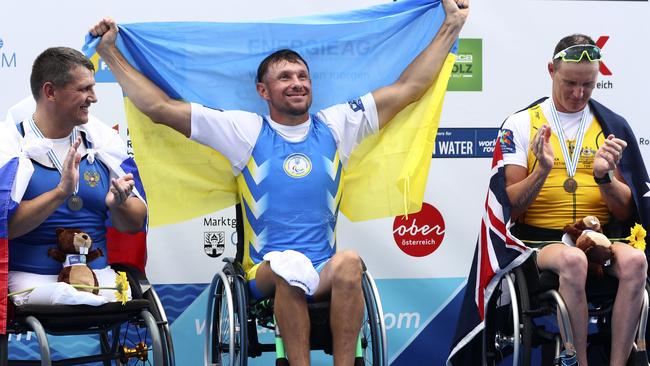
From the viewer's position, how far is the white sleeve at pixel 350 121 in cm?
509

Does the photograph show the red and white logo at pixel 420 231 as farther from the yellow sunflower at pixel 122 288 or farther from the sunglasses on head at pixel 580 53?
the yellow sunflower at pixel 122 288

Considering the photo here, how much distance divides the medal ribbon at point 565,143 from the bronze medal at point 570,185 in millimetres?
26

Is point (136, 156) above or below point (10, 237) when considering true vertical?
above

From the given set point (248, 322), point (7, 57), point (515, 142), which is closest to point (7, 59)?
point (7, 57)

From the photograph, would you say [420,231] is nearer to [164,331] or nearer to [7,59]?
[164,331]

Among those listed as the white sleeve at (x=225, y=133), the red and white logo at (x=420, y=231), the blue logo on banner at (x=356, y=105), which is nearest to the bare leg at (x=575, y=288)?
the blue logo on banner at (x=356, y=105)

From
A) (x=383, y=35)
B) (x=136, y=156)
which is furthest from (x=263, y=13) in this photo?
(x=136, y=156)

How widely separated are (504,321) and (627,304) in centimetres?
63

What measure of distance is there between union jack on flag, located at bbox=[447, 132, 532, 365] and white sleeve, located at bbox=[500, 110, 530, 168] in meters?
0.04

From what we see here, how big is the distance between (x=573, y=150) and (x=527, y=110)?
0.31 metres

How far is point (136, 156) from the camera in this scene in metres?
5.06

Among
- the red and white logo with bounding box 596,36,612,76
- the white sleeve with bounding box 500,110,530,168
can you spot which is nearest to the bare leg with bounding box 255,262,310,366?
the white sleeve with bounding box 500,110,530,168

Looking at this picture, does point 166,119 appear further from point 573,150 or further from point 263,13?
point 573,150

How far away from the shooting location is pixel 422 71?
518cm
